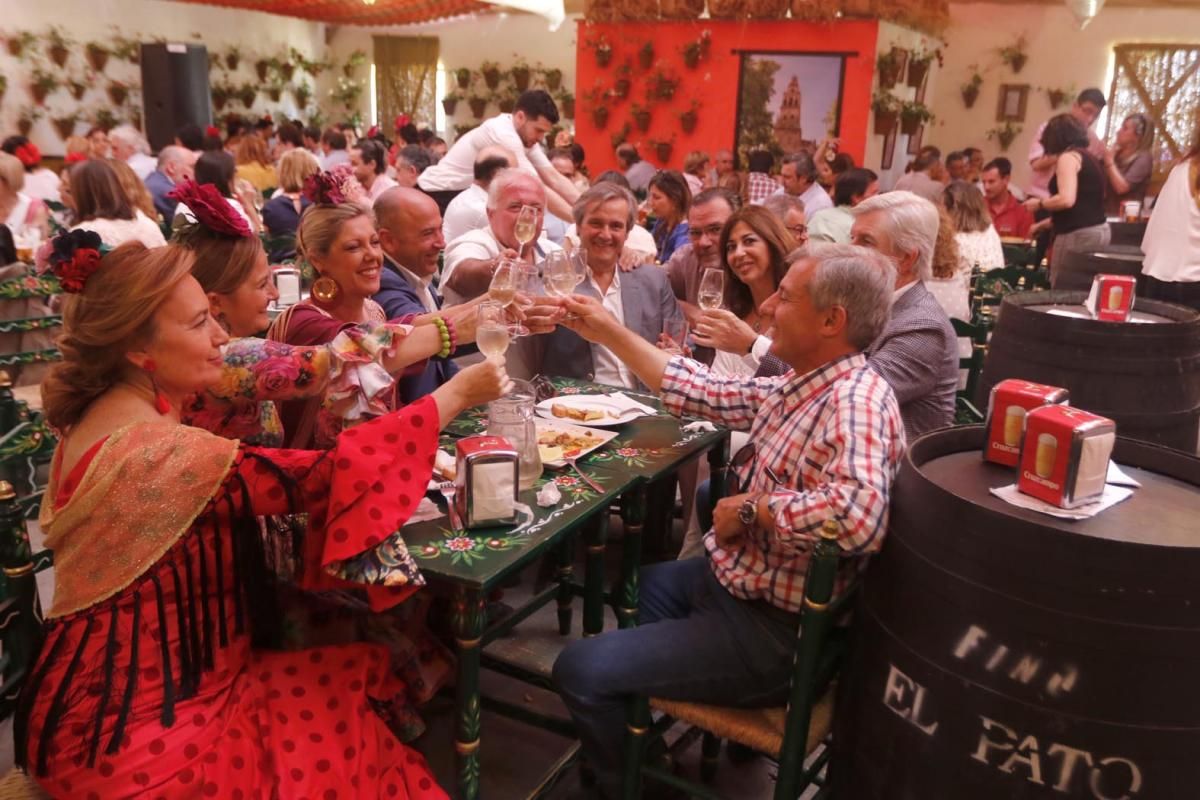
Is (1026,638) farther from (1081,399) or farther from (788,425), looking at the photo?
(1081,399)

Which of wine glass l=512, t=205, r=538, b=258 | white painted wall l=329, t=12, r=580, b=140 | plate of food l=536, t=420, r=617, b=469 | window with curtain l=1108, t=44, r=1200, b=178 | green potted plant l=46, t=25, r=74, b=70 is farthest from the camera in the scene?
white painted wall l=329, t=12, r=580, b=140

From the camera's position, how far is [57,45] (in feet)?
40.6

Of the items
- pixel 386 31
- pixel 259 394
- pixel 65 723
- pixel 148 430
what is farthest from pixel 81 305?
pixel 386 31

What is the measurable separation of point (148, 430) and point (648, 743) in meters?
1.25

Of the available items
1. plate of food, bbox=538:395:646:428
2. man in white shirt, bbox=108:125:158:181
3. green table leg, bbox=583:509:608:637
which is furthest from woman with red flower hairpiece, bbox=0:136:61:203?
green table leg, bbox=583:509:608:637

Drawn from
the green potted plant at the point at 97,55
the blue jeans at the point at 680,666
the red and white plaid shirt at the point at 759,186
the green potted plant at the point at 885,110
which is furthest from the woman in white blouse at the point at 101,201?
the green potted plant at the point at 97,55

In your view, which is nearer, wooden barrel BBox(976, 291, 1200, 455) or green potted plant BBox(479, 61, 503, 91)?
wooden barrel BBox(976, 291, 1200, 455)

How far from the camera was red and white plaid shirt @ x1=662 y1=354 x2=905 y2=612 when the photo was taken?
181 cm

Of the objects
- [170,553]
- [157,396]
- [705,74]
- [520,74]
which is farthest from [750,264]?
[520,74]

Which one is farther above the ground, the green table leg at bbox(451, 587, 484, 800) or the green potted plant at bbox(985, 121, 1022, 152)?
the green potted plant at bbox(985, 121, 1022, 152)

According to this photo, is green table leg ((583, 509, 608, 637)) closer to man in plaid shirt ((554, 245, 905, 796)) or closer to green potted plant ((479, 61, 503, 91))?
man in plaid shirt ((554, 245, 905, 796))

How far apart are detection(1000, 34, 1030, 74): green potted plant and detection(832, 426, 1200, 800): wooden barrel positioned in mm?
12285

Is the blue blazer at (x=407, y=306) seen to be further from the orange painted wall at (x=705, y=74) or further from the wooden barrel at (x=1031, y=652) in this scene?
the orange painted wall at (x=705, y=74)

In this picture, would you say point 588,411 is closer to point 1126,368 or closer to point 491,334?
point 491,334
